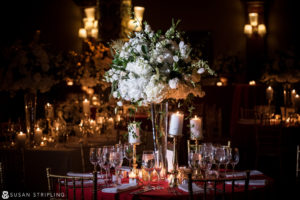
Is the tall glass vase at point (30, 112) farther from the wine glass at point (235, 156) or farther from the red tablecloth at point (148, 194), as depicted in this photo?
the wine glass at point (235, 156)

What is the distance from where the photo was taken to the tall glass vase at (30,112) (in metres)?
4.38

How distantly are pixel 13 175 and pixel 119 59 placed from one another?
2.28 meters

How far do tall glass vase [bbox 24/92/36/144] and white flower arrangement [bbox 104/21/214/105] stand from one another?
1813 millimetres

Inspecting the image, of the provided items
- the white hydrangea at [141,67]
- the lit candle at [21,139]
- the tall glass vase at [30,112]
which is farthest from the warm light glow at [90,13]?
the white hydrangea at [141,67]

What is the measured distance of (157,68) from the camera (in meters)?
2.73

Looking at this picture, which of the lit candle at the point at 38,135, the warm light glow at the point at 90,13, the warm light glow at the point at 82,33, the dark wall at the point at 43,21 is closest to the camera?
the lit candle at the point at 38,135

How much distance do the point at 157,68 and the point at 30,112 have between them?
2.15 meters

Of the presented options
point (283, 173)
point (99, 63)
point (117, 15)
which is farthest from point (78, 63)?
point (117, 15)

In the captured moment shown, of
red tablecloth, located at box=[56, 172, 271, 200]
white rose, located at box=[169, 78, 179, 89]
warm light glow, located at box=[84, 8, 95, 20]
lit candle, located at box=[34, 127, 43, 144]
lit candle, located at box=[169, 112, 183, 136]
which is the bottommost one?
red tablecloth, located at box=[56, 172, 271, 200]

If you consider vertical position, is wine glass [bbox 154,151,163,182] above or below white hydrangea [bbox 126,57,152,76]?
below

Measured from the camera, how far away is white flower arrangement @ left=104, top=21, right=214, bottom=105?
2.74 metres

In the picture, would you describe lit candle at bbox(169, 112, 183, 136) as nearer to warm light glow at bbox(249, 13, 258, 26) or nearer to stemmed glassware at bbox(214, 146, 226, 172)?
stemmed glassware at bbox(214, 146, 226, 172)

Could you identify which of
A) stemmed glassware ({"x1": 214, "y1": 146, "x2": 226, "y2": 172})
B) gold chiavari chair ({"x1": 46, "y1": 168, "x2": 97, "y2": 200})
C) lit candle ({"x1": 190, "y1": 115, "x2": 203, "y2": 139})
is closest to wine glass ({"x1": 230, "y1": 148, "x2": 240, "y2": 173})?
stemmed glassware ({"x1": 214, "y1": 146, "x2": 226, "y2": 172})

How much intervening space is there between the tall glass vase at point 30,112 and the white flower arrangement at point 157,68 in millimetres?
1813
